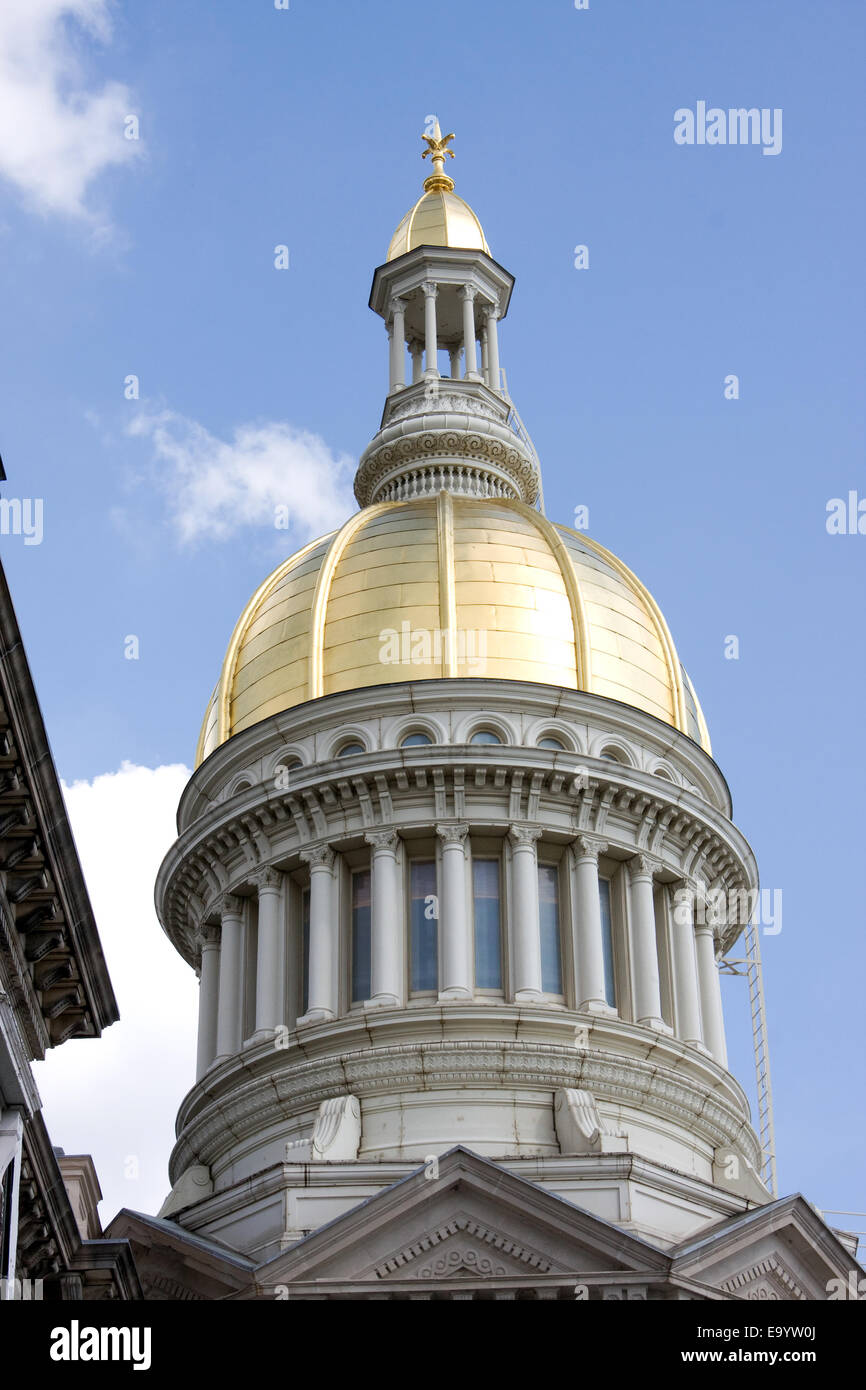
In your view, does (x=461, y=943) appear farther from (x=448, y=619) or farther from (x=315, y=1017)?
(x=448, y=619)

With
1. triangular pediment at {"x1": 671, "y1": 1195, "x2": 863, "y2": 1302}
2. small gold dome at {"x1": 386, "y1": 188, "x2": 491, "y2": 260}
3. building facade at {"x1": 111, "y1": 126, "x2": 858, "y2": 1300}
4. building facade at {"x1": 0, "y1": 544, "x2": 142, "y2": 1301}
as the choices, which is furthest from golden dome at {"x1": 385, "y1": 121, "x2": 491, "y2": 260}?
building facade at {"x1": 0, "y1": 544, "x2": 142, "y2": 1301}

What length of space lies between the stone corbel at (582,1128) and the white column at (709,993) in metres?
4.99

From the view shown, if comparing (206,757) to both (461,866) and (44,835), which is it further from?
(44,835)

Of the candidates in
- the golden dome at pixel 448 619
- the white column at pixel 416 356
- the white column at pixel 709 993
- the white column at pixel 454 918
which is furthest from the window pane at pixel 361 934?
the white column at pixel 416 356

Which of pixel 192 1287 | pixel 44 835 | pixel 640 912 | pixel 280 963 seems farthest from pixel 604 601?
pixel 44 835

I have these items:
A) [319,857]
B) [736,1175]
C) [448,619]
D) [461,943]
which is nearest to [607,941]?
[461,943]

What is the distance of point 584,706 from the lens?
150ft

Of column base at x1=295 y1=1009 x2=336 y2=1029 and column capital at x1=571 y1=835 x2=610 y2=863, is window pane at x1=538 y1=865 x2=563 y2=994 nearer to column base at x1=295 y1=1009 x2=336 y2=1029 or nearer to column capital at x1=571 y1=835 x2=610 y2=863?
column capital at x1=571 y1=835 x2=610 y2=863

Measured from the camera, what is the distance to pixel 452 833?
144 ft

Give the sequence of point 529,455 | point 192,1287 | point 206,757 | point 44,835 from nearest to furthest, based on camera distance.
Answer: point 44,835 < point 192,1287 < point 206,757 < point 529,455

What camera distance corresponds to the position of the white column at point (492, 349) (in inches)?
2239

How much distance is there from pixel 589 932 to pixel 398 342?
62.5 feet
